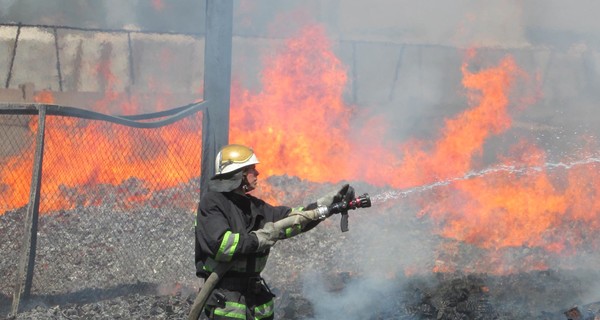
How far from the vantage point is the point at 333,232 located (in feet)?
32.0

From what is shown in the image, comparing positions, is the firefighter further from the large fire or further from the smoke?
the large fire

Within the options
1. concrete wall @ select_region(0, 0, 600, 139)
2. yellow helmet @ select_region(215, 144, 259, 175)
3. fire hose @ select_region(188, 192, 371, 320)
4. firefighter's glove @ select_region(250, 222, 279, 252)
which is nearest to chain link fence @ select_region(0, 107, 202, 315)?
yellow helmet @ select_region(215, 144, 259, 175)

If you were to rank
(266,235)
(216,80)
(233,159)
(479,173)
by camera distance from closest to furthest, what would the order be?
1. (266,235)
2. (233,159)
3. (216,80)
4. (479,173)

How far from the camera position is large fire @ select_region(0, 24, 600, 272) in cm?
1023

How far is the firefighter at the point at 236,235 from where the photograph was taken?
4.41 m

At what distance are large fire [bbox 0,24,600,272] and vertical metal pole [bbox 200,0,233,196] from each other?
2.72 meters

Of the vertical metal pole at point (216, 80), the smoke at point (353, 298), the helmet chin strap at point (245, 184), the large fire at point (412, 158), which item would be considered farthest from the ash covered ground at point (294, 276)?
the helmet chin strap at point (245, 184)

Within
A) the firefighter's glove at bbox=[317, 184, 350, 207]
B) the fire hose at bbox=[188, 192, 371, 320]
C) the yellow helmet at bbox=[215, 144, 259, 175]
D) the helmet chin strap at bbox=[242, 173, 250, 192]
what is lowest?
the fire hose at bbox=[188, 192, 371, 320]

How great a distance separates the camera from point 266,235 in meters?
4.51

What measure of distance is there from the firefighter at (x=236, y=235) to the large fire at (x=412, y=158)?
480 centimetres

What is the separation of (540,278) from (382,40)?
9.63m

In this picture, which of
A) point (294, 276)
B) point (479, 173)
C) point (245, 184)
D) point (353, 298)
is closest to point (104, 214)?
→ point (294, 276)

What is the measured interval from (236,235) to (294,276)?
4.36 meters

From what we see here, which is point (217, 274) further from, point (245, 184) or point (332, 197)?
point (332, 197)
